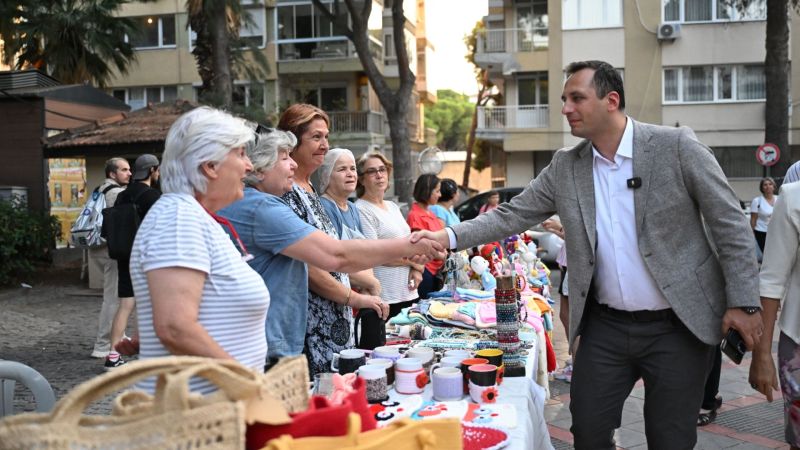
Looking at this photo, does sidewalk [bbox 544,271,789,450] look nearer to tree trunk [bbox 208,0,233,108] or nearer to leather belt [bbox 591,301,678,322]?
leather belt [bbox 591,301,678,322]

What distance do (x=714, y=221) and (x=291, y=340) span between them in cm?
177

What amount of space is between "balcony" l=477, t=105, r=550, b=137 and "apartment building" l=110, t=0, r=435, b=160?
4.61m

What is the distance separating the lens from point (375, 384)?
111 inches

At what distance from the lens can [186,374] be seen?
1.61 meters

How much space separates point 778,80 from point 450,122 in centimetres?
6511

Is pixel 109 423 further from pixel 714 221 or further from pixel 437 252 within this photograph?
pixel 714 221

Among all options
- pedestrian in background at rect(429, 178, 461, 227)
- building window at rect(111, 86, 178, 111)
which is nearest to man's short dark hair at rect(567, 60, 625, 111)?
pedestrian in background at rect(429, 178, 461, 227)

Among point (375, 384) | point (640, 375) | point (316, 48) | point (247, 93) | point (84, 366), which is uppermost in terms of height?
point (316, 48)

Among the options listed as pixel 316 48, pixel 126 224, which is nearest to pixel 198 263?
pixel 126 224

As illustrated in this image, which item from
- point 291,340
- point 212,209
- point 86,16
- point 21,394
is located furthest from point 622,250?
point 86,16

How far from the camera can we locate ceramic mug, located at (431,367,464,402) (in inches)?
114

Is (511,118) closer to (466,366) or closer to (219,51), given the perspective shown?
(219,51)

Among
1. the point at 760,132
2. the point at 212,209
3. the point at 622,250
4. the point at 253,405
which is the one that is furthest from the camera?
the point at 760,132

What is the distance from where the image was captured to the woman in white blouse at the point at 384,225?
5.55 meters
